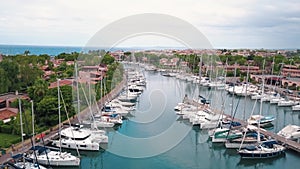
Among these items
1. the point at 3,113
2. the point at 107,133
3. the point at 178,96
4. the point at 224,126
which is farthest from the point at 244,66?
the point at 3,113

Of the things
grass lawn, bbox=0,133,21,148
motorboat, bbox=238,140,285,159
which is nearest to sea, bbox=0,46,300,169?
motorboat, bbox=238,140,285,159

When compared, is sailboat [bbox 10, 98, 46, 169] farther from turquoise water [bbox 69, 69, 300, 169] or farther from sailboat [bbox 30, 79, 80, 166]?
turquoise water [bbox 69, 69, 300, 169]

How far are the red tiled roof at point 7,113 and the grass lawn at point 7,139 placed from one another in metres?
1.33

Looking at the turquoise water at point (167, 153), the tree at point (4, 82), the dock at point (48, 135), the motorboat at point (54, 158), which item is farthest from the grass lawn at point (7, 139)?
the tree at point (4, 82)

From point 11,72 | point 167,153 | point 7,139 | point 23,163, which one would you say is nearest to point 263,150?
point 167,153

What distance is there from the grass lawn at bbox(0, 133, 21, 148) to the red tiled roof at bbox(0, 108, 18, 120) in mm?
1327

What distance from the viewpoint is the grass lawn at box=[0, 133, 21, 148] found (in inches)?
270

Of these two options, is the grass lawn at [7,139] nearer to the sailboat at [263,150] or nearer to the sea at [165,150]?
the sea at [165,150]

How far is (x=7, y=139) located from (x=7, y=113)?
221cm

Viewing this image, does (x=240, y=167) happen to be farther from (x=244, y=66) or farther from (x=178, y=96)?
(x=244, y=66)

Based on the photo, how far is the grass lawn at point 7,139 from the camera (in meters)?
6.87

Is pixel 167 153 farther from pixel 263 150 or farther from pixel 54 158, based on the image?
pixel 54 158

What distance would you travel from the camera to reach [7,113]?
368 inches

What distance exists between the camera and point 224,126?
891cm
